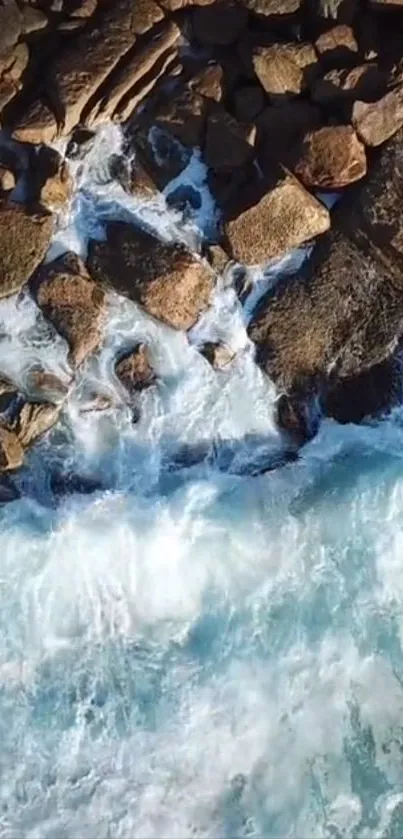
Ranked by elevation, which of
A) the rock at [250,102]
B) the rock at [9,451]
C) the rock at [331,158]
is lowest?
the rock at [9,451]

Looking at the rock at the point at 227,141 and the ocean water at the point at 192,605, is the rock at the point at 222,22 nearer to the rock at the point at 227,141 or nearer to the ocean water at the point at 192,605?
the rock at the point at 227,141

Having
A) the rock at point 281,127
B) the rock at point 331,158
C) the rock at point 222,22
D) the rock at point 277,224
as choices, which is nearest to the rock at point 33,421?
the rock at point 277,224

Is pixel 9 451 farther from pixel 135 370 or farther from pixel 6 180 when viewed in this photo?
pixel 6 180

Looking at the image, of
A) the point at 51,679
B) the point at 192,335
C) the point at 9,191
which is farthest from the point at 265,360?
the point at 51,679

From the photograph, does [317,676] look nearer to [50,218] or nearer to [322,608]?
[322,608]

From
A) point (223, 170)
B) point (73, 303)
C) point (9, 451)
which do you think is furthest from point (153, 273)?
point (9, 451)

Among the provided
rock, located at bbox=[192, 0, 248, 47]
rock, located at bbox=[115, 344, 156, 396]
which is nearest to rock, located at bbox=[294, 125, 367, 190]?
rock, located at bbox=[192, 0, 248, 47]
